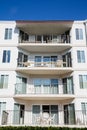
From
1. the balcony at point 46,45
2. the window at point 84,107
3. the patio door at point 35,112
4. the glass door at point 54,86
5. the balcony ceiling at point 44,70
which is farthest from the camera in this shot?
the balcony at point 46,45

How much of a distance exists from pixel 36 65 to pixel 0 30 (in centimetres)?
585

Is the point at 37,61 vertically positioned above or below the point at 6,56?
below

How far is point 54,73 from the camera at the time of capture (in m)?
22.1

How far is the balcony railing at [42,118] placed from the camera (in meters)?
18.0

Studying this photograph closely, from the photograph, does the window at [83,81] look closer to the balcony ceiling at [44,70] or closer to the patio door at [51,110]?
the balcony ceiling at [44,70]

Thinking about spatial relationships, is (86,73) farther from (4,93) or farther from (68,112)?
(4,93)

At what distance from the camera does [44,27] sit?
2341 cm

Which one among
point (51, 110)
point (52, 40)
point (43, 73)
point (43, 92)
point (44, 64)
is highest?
point (52, 40)

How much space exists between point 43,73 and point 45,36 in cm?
511

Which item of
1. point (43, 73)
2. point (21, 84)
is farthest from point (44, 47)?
point (21, 84)

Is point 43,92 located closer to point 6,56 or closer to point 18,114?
point 18,114

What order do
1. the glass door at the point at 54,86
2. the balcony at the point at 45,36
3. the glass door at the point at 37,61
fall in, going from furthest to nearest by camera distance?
the glass door at the point at 37,61 < the balcony at the point at 45,36 < the glass door at the point at 54,86

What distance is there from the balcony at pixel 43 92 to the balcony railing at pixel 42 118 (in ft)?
5.13

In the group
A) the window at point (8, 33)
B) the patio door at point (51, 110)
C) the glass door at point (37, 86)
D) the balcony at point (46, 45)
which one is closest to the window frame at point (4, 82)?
the glass door at point (37, 86)
